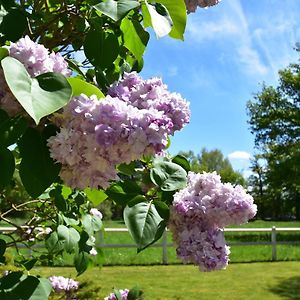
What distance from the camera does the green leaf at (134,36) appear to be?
148 cm

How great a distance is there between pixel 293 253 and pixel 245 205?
45.8 feet

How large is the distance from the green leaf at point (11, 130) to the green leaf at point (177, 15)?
19.6 inches

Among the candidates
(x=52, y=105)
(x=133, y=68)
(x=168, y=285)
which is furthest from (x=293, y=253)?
(x=52, y=105)

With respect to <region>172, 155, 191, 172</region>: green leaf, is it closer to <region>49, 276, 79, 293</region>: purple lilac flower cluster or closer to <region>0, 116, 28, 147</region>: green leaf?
<region>0, 116, 28, 147</region>: green leaf

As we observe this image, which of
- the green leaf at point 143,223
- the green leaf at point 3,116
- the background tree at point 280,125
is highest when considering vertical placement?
the background tree at point 280,125

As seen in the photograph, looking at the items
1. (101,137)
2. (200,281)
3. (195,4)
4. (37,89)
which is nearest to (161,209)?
(101,137)

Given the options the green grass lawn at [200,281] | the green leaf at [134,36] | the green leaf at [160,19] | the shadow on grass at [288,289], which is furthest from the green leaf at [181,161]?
the shadow on grass at [288,289]

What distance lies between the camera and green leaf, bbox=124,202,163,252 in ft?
3.48

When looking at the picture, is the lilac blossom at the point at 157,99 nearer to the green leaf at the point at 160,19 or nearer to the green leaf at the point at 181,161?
the green leaf at the point at 160,19

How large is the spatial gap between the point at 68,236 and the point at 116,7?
1391mm

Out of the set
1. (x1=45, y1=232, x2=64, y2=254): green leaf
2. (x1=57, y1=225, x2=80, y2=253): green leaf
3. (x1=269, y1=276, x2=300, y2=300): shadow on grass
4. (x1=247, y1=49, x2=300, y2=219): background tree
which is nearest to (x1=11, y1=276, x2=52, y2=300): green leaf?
(x1=57, y1=225, x2=80, y2=253): green leaf

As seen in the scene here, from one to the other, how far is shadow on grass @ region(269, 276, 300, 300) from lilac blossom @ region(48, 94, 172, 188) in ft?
28.7

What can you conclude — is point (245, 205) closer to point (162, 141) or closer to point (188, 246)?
point (188, 246)

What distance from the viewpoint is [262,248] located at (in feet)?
52.3
